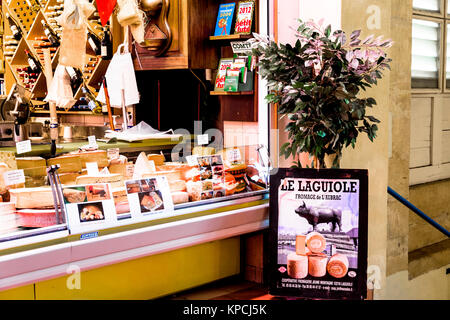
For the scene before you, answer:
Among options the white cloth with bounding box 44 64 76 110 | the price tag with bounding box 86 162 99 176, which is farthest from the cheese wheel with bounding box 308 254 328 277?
the white cloth with bounding box 44 64 76 110

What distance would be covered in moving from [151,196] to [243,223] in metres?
0.68

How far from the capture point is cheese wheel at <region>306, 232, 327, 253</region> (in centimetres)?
302

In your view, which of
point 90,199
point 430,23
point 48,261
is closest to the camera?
point 48,261

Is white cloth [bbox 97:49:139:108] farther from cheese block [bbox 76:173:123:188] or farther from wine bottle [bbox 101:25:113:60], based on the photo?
wine bottle [bbox 101:25:113:60]

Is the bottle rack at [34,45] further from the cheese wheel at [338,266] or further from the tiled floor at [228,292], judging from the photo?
the cheese wheel at [338,266]

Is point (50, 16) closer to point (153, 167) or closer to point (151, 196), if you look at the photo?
point (153, 167)

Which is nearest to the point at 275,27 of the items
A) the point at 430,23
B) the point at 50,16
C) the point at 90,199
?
the point at 90,199

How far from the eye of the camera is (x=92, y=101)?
656 cm

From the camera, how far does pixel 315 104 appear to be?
9.57 ft

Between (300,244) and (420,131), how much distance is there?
312cm

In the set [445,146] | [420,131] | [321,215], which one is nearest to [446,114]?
[445,146]

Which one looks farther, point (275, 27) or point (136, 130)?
point (136, 130)

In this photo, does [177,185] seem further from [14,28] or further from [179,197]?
[14,28]

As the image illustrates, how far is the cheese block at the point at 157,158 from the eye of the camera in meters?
3.62
